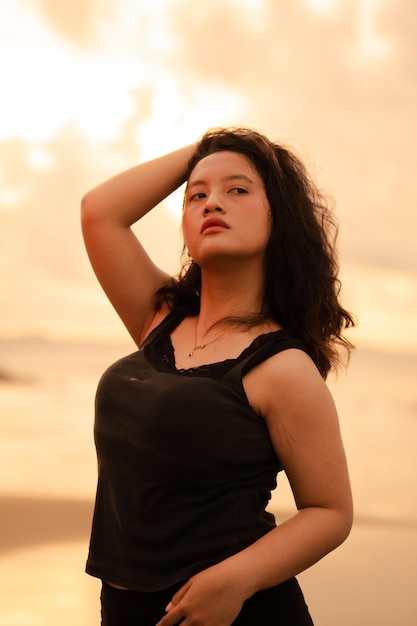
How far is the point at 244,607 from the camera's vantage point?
5.58ft

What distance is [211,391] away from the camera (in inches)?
66.4

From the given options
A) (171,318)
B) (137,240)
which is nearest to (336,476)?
(171,318)

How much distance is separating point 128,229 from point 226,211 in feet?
1.09

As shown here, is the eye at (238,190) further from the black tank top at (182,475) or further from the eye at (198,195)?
the black tank top at (182,475)

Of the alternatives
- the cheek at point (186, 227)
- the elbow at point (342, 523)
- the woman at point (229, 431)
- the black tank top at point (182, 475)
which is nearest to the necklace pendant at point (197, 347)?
the woman at point (229, 431)

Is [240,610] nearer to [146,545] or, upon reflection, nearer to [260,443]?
[146,545]

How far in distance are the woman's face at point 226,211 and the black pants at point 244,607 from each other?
734 mm

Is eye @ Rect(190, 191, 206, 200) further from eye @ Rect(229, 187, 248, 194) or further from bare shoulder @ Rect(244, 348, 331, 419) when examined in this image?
bare shoulder @ Rect(244, 348, 331, 419)

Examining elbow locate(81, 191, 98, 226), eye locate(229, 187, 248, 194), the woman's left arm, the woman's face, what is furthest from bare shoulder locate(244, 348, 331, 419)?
elbow locate(81, 191, 98, 226)

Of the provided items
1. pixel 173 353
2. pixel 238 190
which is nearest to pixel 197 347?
pixel 173 353

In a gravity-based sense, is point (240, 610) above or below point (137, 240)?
below

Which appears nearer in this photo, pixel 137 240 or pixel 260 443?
pixel 260 443

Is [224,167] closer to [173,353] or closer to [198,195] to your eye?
[198,195]

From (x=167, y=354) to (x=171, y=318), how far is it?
19 centimetres
